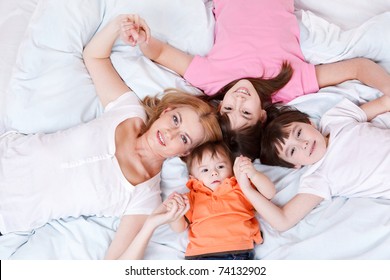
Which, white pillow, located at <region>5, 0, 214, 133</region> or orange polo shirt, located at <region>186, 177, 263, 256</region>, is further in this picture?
white pillow, located at <region>5, 0, 214, 133</region>

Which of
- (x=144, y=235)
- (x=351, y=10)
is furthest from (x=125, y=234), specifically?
(x=351, y=10)

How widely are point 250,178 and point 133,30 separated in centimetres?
47

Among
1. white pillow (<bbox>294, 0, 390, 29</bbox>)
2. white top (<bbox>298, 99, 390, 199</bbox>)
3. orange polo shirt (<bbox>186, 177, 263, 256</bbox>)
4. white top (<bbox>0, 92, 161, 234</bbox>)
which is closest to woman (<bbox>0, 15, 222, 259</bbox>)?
white top (<bbox>0, 92, 161, 234</bbox>)

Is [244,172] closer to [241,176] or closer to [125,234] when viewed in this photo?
[241,176]

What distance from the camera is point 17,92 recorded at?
4.15 feet

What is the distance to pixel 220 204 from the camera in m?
1.15

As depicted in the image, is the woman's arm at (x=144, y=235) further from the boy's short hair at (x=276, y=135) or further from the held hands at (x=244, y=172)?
the boy's short hair at (x=276, y=135)

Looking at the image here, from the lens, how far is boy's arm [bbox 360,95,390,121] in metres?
1.28

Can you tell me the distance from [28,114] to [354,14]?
0.99 meters

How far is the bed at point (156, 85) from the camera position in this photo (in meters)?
1.12

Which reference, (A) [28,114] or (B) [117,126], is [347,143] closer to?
(B) [117,126]

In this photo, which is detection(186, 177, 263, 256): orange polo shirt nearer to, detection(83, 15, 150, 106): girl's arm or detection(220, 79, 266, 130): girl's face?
detection(220, 79, 266, 130): girl's face

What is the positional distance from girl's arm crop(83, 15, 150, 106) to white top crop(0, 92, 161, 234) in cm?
12

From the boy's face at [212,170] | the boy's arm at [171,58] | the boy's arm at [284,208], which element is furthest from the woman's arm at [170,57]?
the boy's arm at [284,208]
